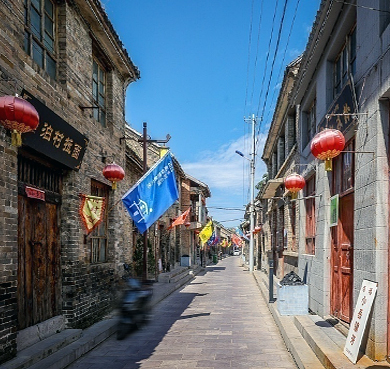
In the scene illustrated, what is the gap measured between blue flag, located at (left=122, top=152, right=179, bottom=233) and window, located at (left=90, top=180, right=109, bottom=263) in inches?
38.6

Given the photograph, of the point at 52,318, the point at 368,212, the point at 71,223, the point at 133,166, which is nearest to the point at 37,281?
the point at 52,318

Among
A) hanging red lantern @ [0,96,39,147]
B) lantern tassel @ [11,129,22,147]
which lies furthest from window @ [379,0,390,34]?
lantern tassel @ [11,129,22,147]

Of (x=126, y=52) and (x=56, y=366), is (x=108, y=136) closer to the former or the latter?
(x=126, y=52)

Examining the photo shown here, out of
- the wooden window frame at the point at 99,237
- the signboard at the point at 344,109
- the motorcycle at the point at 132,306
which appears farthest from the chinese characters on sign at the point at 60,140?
the signboard at the point at 344,109

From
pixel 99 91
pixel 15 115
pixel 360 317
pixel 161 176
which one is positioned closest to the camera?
pixel 15 115

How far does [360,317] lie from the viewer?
507 centimetres

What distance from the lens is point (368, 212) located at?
17.5 ft

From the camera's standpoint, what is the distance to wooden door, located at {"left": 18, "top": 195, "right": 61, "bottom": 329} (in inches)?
240

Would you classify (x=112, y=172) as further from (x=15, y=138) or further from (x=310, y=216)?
(x=310, y=216)

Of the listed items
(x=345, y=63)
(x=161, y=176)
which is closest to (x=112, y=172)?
(x=161, y=176)

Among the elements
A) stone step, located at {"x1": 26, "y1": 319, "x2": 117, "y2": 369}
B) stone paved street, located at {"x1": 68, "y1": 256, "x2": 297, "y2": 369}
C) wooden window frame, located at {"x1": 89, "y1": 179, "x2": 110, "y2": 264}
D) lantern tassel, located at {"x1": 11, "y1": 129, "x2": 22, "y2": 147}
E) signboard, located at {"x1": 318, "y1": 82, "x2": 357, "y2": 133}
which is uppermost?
signboard, located at {"x1": 318, "y1": 82, "x2": 357, "y2": 133}

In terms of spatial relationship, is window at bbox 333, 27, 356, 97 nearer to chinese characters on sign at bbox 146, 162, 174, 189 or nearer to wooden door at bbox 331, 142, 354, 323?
wooden door at bbox 331, 142, 354, 323

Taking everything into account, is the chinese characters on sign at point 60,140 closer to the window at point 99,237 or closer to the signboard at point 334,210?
the window at point 99,237

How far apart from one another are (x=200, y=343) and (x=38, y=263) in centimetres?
323
